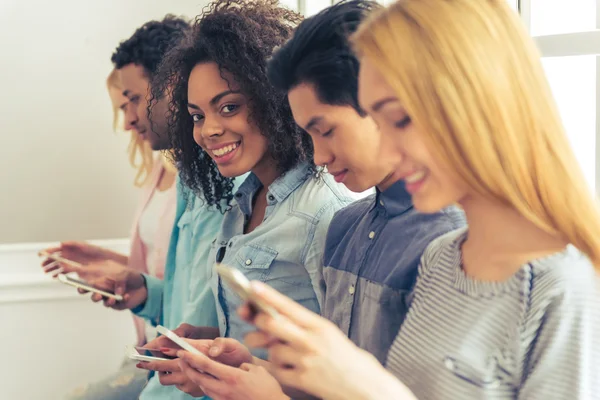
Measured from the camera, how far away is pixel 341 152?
103 cm

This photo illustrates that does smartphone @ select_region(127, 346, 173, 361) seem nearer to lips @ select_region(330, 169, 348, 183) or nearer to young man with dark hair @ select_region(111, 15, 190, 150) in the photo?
lips @ select_region(330, 169, 348, 183)

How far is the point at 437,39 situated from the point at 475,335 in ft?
0.94

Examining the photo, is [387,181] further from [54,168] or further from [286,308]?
[54,168]

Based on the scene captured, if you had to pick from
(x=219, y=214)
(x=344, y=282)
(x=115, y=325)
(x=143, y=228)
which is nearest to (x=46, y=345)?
(x=115, y=325)

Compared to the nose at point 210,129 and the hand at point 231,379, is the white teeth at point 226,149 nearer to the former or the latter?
the nose at point 210,129

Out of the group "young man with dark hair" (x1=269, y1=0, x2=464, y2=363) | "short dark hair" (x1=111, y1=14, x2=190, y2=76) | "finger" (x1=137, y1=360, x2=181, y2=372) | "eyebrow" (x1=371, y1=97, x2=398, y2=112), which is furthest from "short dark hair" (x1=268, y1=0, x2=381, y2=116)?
"short dark hair" (x1=111, y1=14, x2=190, y2=76)

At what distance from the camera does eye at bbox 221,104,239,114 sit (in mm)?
1304

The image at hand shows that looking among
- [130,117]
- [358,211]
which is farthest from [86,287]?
[358,211]

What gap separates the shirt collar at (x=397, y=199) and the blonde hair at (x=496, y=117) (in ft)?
0.92

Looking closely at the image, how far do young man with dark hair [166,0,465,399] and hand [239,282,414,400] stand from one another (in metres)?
0.24

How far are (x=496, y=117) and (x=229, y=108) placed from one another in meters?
0.70

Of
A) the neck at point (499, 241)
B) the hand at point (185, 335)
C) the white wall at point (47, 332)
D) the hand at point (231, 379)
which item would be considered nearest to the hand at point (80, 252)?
the white wall at point (47, 332)

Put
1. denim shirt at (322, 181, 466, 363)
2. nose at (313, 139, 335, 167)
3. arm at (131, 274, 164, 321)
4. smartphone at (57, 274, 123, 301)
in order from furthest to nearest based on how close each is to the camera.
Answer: arm at (131, 274, 164, 321) → smartphone at (57, 274, 123, 301) → nose at (313, 139, 335, 167) → denim shirt at (322, 181, 466, 363)

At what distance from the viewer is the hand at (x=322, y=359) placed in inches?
27.2
